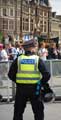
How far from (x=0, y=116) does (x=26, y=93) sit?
2.90 m

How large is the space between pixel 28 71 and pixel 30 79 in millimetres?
131

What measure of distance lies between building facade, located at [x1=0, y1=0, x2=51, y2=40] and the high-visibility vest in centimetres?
7881

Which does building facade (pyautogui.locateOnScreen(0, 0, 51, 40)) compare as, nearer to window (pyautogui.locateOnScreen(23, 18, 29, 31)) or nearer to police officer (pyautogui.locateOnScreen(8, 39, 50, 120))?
window (pyautogui.locateOnScreen(23, 18, 29, 31))

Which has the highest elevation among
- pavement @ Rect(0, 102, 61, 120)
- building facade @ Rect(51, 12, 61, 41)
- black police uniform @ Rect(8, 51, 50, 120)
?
black police uniform @ Rect(8, 51, 50, 120)

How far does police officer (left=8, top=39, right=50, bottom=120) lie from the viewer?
8.70 metres

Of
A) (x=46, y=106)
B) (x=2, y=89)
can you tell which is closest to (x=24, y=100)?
(x=46, y=106)

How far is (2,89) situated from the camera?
14.2 metres

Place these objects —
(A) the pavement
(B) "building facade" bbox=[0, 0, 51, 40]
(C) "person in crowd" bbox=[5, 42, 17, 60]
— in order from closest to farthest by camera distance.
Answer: (A) the pavement → (C) "person in crowd" bbox=[5, 42, 17, 60] → (B) "building facade" bbox=[0, 0, 51, 40]

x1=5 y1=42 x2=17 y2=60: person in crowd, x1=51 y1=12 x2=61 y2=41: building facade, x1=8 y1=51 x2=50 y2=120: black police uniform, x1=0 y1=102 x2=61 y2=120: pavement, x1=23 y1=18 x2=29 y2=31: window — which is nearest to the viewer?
x1=8 y1=51 x2=50 y2=120: black police uniform

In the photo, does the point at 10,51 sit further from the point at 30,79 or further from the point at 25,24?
the point at 25,24

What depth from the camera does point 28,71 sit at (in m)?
8.73

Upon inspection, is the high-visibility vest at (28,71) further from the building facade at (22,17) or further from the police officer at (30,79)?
the building facade at (22,17)

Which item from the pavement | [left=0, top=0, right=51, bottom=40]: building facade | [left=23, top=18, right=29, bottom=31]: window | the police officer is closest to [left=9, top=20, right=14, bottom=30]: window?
[left=0, top=0, right=51, bottom=40]: building facade

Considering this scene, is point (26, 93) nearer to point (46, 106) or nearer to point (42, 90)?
point (42, 90)
